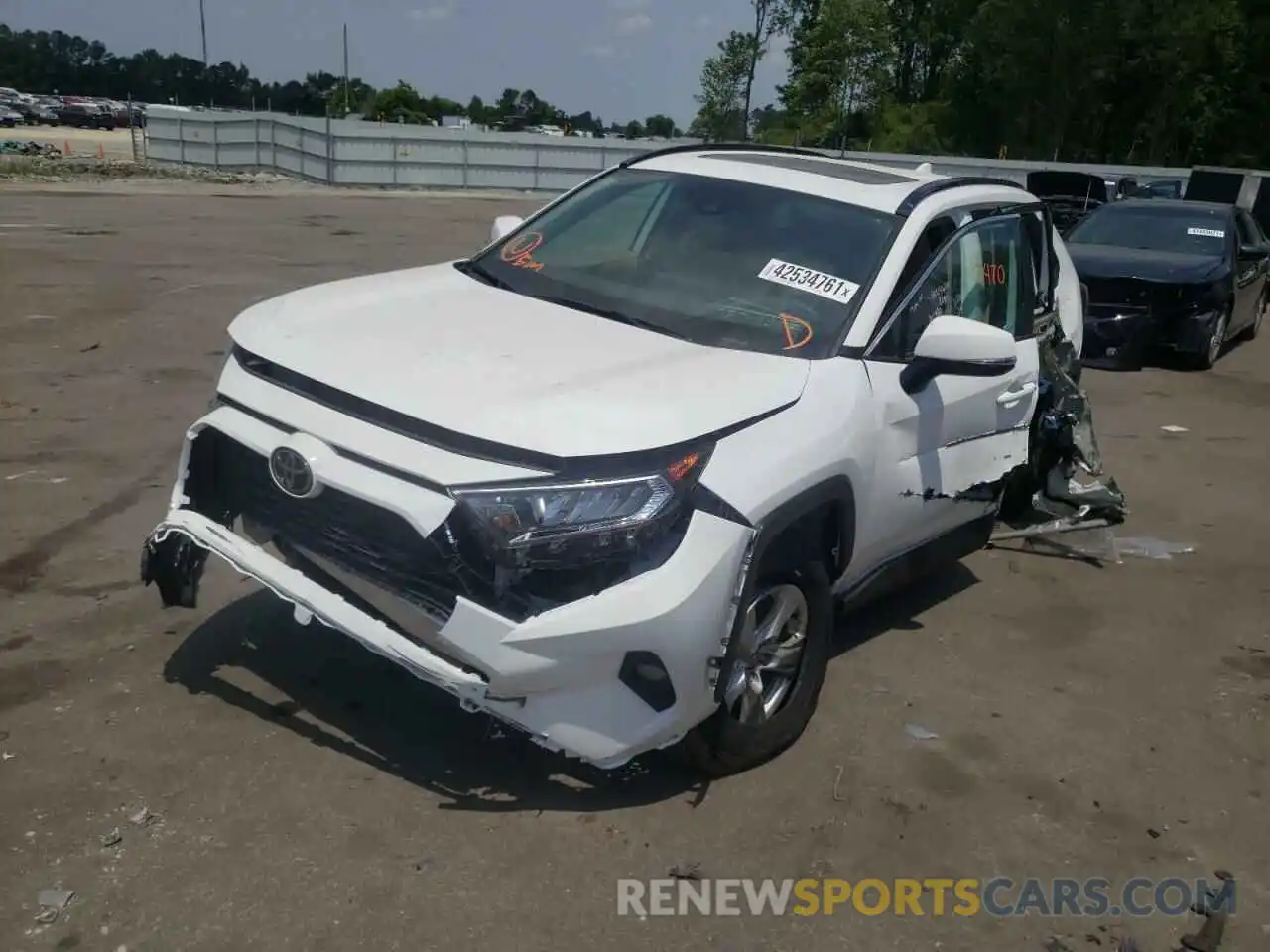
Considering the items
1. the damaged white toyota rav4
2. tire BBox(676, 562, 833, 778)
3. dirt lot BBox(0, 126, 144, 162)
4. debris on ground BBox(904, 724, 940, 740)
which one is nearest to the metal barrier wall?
dirt lot BBox(0, 126, 144, 162)

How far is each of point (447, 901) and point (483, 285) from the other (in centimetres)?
237

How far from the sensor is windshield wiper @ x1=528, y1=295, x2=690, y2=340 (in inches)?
162

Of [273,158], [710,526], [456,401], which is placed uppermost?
[456,401]

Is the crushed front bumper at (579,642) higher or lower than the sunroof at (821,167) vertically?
lower

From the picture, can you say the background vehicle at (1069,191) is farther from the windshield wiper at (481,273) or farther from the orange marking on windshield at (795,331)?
the orange marking on windshield at (795,331)

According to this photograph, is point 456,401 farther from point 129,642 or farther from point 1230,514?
point 1230,514

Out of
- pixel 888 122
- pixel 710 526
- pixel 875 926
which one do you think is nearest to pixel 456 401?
pixel 710 526

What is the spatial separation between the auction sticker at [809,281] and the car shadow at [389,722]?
1702 mm

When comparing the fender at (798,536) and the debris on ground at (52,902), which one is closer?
the debris on ground at (52,902)

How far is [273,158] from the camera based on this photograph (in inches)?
1353

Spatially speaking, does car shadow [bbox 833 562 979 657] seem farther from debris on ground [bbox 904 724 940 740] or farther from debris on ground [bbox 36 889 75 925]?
debris on ground [bbox 36 889 75 925]

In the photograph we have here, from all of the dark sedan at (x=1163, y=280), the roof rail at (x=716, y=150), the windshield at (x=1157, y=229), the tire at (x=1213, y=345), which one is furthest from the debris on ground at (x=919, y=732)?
the windshield at (x=1157, y=229)

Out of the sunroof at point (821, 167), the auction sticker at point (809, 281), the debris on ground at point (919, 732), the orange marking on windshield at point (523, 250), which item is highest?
the sunroof at point (821, 167)

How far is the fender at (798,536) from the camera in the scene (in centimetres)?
340
